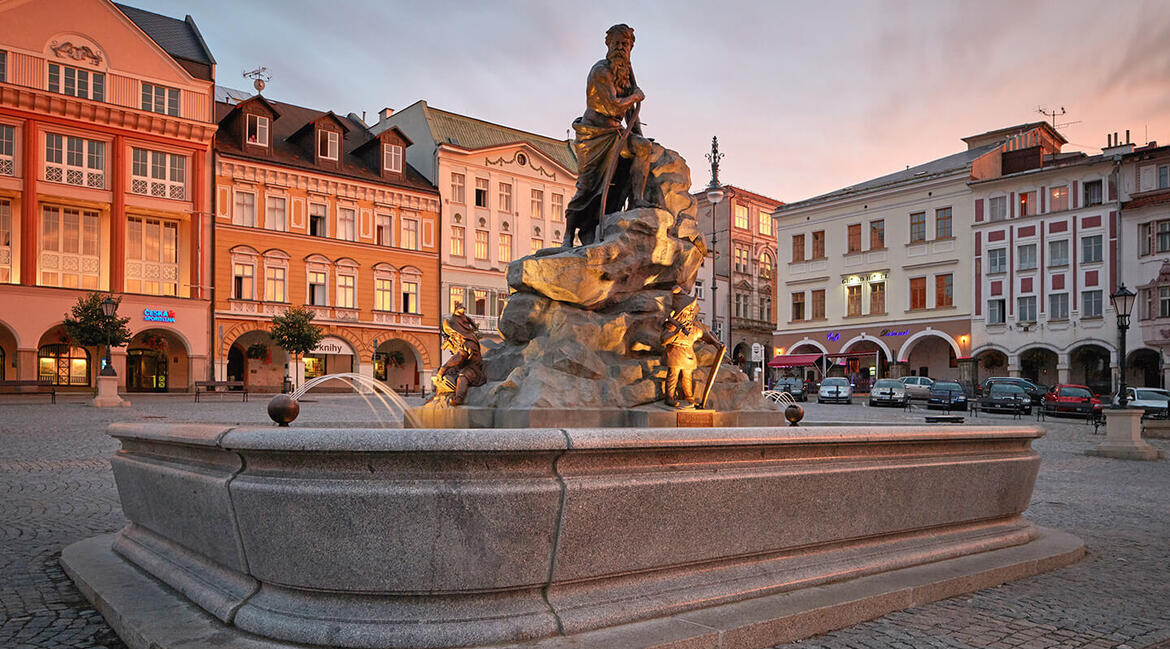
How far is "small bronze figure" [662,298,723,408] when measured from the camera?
298 inches

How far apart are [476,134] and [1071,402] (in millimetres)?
32045

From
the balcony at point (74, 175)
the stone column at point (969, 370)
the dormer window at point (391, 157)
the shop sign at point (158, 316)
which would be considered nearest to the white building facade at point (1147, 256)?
the stone column at point (969, 370)

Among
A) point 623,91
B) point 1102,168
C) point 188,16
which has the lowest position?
point 623,91

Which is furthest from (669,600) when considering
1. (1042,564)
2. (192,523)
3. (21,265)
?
(21,265)

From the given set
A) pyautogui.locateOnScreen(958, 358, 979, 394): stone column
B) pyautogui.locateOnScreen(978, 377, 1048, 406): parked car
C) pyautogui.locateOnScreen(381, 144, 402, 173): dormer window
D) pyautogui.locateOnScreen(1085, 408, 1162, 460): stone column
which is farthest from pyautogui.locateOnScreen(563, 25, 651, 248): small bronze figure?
pyautogui.locateOnScreen(958, 358, 979, 394): stone column

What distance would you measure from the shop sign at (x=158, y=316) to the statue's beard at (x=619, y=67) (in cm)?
3199

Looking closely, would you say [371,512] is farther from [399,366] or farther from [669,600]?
[399,366]

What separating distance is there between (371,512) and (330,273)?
40.0m

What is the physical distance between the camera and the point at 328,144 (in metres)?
42.6

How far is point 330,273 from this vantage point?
4200cm

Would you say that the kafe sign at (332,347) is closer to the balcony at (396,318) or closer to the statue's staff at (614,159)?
the balcony at (396,318)

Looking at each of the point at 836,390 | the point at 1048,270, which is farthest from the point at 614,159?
the point at 1048,270

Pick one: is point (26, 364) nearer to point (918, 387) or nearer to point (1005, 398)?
point (918, 387)

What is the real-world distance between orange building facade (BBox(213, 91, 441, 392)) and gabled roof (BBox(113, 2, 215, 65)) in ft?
9.03
